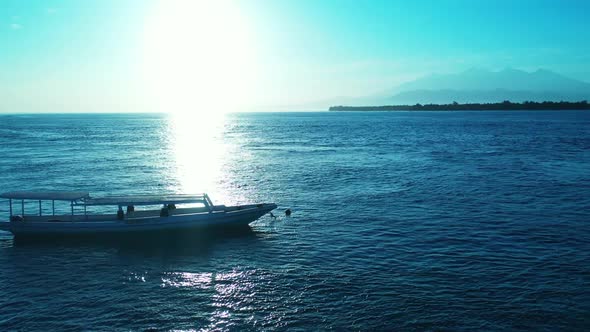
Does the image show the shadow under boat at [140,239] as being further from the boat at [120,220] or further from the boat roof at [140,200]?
the boat roof at [140,200]

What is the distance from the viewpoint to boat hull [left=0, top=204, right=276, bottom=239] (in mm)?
33594

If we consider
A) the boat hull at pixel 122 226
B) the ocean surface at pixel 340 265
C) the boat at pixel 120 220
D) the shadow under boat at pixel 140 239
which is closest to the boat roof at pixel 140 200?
the boat at pixel 120 220

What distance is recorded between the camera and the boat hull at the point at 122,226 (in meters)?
33.6

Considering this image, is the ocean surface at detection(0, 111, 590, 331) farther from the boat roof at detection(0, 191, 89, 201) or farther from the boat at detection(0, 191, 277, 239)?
the boat roof at detection(0, 191, 89, 201)

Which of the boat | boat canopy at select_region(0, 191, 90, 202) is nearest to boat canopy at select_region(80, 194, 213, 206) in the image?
the boat

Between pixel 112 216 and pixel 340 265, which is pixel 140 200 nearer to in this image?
pixel 112 216

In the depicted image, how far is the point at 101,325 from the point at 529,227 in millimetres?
30213

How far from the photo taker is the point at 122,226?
33844 millimetres

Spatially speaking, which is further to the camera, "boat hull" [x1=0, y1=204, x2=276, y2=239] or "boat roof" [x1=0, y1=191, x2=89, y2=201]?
"boat roof" [x1=0, y1=191, x2=89, y2=201]

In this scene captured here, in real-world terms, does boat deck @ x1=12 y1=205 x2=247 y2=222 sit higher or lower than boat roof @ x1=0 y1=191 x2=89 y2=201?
lower

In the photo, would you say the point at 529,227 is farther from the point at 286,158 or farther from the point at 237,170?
the point at 286,158

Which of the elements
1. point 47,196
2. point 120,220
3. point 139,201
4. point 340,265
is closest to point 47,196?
point 47,196

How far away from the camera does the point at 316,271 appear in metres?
27.0

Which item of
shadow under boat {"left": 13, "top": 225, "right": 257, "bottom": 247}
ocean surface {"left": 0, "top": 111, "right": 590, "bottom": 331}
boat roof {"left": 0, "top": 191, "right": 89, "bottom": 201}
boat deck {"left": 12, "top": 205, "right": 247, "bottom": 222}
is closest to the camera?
ocean surface {"left": 0, "top": 111, "right": 590, "bottom": 331}
